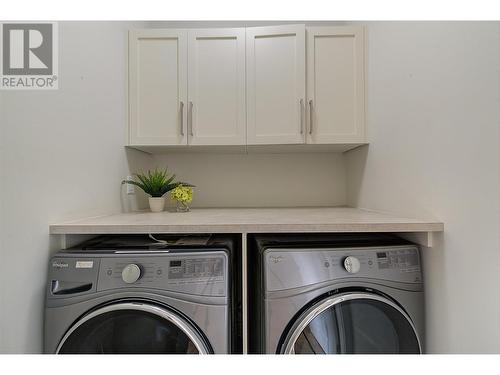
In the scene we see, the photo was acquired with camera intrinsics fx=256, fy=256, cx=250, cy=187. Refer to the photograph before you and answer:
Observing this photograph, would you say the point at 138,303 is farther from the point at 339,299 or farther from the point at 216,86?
the point at 216,86

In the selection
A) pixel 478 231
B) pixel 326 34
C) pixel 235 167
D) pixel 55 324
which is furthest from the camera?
pixel 235 167

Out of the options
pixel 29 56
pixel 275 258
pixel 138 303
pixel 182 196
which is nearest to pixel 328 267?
pixel 275 258

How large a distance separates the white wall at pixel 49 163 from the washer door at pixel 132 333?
0.57 feet

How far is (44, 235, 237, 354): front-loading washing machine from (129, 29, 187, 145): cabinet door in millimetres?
886

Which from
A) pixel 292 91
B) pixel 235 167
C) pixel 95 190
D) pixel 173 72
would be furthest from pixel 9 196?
pixel 292 91

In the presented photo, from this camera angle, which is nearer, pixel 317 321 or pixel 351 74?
pixel 317 321

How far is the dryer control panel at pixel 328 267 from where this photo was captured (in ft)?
3.34

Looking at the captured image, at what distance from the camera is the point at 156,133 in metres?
1.66

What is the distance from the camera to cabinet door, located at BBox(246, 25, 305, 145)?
1.64m

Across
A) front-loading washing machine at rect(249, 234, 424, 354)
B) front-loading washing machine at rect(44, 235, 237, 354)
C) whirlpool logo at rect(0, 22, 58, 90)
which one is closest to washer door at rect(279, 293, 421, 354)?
front-loading washing machine at rect(249, 234, 424, 354)

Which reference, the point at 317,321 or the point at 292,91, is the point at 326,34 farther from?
the point at 317,321

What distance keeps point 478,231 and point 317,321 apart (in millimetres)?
642

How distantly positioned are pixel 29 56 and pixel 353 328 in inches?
67.3

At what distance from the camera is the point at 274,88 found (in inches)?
64.9
